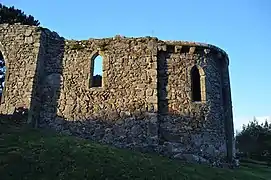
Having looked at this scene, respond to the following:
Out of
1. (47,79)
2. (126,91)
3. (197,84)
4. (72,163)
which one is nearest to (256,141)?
(197,84)

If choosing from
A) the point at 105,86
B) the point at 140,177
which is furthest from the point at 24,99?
the point at 140,177

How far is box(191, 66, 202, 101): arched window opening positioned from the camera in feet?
56.3

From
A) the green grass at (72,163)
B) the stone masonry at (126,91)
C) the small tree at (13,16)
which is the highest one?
the small tree at (13,16)

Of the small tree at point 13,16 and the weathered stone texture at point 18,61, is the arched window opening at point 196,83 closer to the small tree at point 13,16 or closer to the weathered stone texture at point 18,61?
the weathered stone texture at point 18,61

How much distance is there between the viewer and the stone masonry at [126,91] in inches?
624

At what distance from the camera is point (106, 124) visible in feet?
52.5

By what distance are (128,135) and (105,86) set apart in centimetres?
273

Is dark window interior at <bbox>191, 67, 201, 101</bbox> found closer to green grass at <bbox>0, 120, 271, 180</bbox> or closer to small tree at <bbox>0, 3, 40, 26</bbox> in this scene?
green grass at <bbox>0, 120, 271, 180</bbox>

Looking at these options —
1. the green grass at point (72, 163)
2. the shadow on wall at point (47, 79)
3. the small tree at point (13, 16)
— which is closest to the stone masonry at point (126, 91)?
the shadow on wall at point (47, 79)

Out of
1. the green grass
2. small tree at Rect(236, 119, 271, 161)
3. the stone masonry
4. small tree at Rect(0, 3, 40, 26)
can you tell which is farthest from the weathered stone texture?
small tree at Rect(236, 119, 271, 161)

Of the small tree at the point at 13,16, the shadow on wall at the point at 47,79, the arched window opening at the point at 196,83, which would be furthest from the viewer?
the small tree at the point at 13,16

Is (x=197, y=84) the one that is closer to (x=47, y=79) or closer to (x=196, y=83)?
(x=196, y=83)

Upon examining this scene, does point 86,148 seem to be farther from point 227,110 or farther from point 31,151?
point 227,110

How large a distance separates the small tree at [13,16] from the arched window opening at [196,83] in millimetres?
14722
